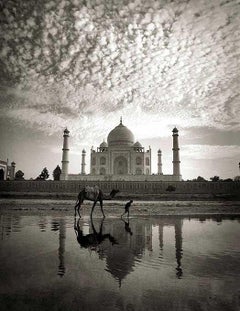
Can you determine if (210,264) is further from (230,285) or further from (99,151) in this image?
(99,151)

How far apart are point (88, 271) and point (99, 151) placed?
4438 cm

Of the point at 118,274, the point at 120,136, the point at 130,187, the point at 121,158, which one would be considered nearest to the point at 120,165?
the point at 121,158

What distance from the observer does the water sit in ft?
6.91

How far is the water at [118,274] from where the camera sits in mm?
2107

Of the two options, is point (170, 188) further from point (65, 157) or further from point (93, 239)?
point (93, 239)

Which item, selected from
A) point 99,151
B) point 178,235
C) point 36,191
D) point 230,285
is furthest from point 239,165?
point 230,285

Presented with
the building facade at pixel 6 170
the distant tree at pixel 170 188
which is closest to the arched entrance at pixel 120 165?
the distant tree at pixel 170 188

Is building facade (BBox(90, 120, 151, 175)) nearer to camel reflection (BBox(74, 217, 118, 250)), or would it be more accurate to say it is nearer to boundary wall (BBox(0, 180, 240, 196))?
boundary wall (BBox(0, 180, 240, 196))

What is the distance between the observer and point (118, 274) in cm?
281

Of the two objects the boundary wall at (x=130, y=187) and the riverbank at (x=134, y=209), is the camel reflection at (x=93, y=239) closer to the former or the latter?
the riverbank at (x=134, y=209)

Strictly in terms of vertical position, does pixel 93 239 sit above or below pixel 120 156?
below

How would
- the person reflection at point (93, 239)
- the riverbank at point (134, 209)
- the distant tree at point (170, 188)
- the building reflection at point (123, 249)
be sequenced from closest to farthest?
1. the building reflection at point (123, 249)
2. the person reflection at point (93, 239)
3. the riverbank at point (134, 209)
4. the distant tree at point (170, 188)

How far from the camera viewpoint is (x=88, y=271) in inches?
114

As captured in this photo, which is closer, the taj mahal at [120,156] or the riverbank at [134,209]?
the riverbank at [134,209]
